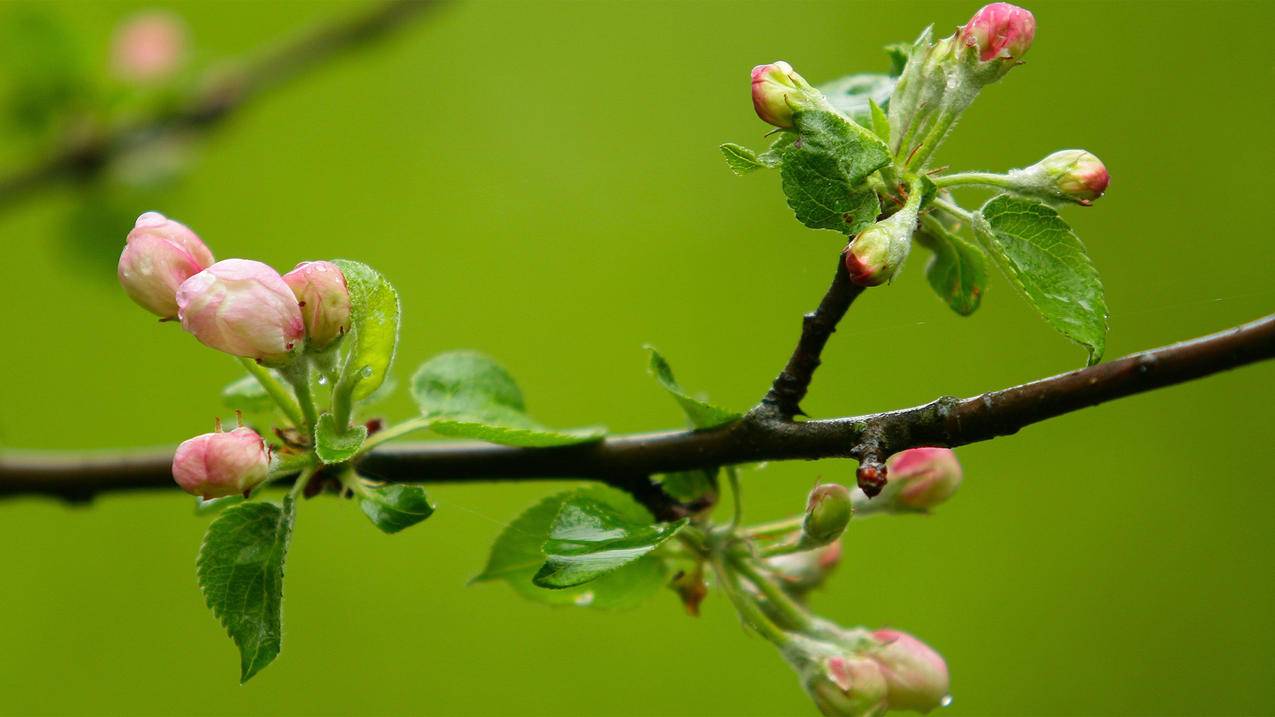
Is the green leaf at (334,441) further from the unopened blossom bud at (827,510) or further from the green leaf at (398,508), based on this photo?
the unopened blossom bud at (827,510)

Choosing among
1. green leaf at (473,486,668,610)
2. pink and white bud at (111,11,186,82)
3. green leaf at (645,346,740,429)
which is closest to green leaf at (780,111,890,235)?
green leaf at (645,346,740,429)

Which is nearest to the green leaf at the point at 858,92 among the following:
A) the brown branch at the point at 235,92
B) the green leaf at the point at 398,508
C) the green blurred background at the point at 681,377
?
the green leaf at the point at 398,508

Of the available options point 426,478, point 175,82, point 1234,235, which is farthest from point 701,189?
point 426,478

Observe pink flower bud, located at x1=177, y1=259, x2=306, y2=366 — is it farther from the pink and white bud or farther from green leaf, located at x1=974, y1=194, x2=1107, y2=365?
the pink and white bud

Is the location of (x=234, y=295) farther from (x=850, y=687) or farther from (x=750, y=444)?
(x=850, y=687)

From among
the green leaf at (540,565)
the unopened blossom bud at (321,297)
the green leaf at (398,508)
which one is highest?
the unopened blossom bud at (321,297)

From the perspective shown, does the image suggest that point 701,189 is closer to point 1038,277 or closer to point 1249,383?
point 1249,383
